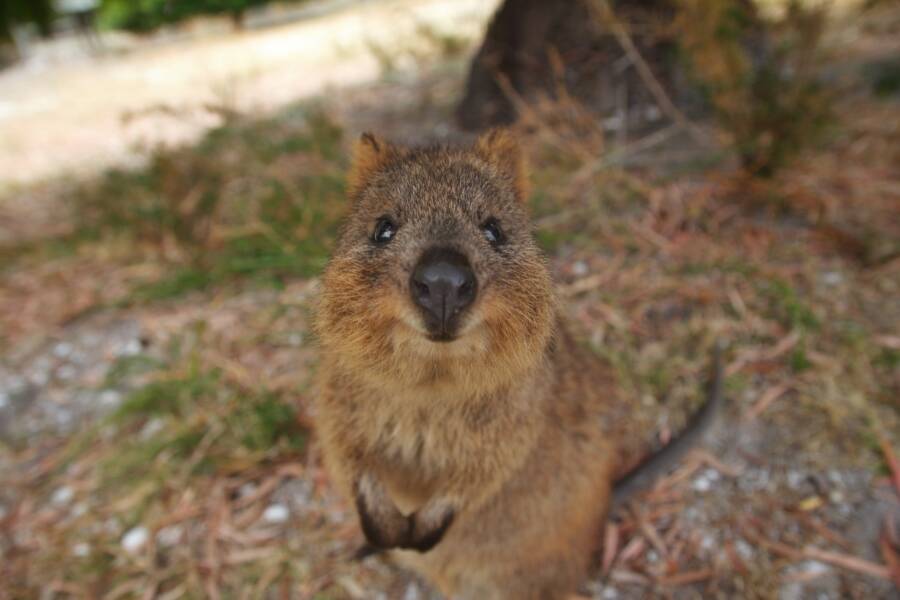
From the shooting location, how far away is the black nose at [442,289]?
60.5 inches

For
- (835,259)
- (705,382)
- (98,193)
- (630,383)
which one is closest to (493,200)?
Answer: (630,383)

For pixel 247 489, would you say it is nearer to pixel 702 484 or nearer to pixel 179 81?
pixel 702 484

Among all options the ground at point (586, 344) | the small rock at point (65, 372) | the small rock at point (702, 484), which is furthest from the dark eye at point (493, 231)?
the small rock at point (65, 372)

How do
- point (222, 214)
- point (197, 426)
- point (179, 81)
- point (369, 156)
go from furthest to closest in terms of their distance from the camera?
point (179, 81) → point (222, 214) → point (197, 426) → point (369, 156)

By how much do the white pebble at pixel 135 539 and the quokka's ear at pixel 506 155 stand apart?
229cm

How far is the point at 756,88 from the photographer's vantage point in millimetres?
3861

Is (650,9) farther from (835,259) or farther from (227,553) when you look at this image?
(227,553)

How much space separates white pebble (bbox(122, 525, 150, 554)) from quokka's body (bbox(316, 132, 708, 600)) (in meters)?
1.07

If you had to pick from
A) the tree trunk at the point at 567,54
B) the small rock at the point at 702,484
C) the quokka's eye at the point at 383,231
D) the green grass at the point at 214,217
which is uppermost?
the tree trunk at the point at 567,54

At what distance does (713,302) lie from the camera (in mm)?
3371

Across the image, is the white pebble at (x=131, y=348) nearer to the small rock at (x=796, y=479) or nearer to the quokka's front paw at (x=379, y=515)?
the quokka's front paw at (x=379, y=515)

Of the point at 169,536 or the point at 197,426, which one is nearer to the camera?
the point at 169,536

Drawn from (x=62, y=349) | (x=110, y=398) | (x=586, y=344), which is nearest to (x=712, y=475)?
(x=586, y=344)

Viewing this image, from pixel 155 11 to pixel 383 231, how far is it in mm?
24591
